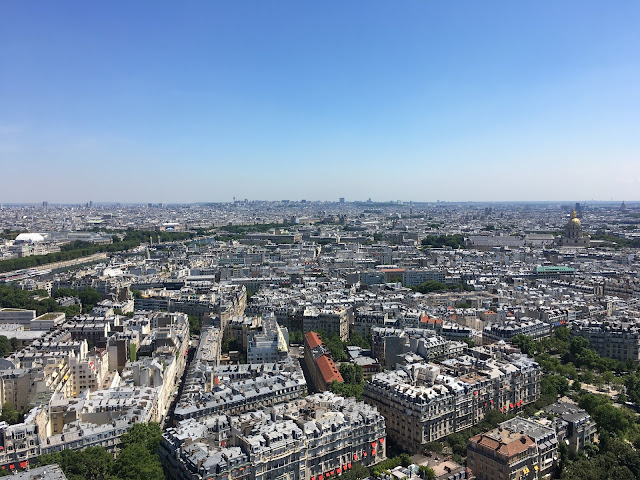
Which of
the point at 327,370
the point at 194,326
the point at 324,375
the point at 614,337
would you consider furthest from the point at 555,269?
the point at 324,375

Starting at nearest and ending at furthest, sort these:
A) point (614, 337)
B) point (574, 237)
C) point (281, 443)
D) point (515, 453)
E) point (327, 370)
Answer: point (281, 443) → point (515, 453) → point (327, 370) → point (614, 337) → point (574, 237)

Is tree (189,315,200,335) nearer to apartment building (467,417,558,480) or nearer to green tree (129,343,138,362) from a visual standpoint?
green tree (129,343,138,362)

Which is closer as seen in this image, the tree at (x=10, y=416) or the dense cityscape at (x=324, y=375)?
the dense cityscape at (x=324, y=375)

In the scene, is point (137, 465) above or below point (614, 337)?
below

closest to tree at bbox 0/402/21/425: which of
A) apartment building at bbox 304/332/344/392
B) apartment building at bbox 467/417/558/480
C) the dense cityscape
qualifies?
the dense cityscape

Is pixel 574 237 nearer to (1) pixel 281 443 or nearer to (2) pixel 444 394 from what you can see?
(2) pixel 444 394

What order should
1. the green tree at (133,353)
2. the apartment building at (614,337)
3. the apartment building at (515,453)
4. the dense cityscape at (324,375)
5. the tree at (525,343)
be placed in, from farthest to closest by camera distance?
the apartment building at (614,337) → the tree at (525,343) → the green tree at (133,353) → the dense cityscape at (324,375) → the apartment building at (515,453)

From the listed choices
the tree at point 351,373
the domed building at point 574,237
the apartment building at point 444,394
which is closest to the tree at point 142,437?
the apartment building at point 444,394

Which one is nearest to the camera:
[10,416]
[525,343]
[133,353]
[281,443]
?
[281,443]

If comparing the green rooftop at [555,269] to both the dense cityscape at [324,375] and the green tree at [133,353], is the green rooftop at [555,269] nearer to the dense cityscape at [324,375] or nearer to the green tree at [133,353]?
the dense cityscape at [324,375]

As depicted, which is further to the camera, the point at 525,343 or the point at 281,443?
the point at 525,343

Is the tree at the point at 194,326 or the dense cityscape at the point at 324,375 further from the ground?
the dense cityscape at the point at 324,375
